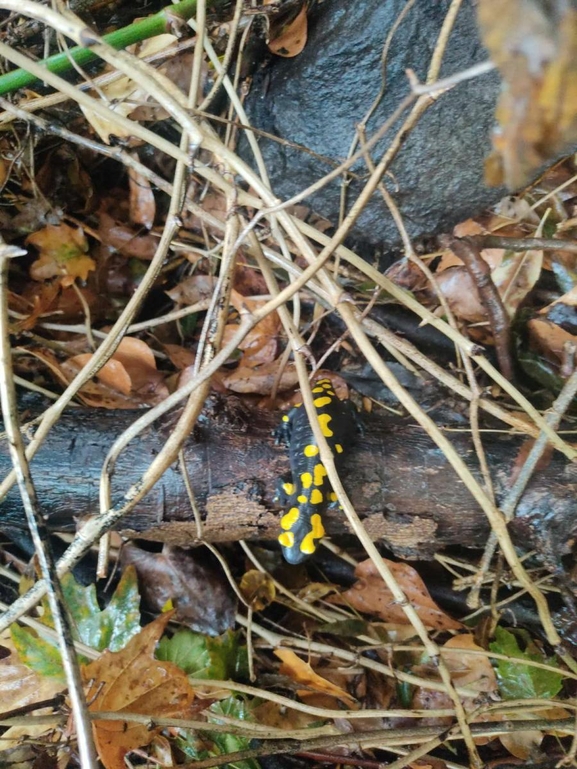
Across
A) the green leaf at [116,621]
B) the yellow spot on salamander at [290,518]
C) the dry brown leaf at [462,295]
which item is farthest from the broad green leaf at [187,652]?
the dry brown leaf at [462,295]

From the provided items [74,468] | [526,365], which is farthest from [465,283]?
[74,468]

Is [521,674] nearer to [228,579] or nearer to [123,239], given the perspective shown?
[228,579]

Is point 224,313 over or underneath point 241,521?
over

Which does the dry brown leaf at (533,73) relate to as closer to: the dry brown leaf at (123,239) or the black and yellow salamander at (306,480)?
the black and yellow salamander at (306,480)

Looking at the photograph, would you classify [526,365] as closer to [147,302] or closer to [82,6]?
[147,302]

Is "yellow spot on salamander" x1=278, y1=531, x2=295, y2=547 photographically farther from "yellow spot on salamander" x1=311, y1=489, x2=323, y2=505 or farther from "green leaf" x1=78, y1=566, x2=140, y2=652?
"green leaf" x1=78, y1=566, x2=140, y2=652

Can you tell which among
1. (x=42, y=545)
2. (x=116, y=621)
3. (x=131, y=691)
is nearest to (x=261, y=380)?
(x=116, y=621)

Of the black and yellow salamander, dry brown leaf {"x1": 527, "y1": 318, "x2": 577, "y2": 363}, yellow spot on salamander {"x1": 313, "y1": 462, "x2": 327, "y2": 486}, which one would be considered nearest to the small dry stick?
dry brown leaf {"x1": 527, "y1": 318, "x2": 577, "y2": 363}
